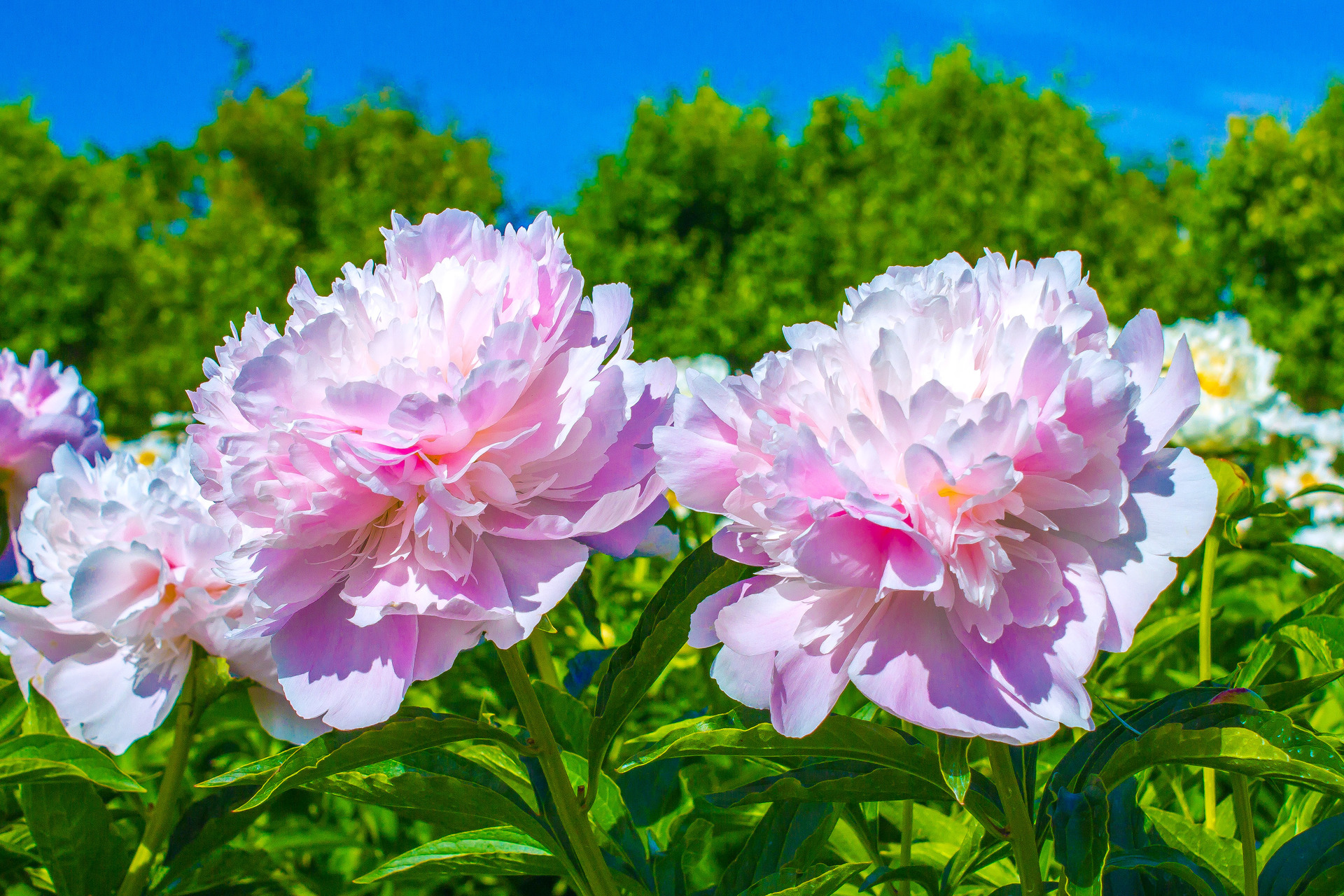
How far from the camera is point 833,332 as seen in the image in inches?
24.6

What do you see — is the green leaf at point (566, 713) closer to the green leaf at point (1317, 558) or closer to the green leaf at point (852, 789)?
Answer: the green leaf at point (852, 789)

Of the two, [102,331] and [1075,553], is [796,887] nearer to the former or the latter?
[1075,553]

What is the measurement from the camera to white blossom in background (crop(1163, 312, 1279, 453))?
7.03 feet

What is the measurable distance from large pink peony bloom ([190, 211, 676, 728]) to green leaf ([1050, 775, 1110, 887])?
317 mm

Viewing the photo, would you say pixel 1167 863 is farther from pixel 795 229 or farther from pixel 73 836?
pixel 795 229

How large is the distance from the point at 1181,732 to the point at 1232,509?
458 millimetres

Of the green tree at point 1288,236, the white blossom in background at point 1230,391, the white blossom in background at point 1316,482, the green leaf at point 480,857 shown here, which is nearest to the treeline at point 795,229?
the green tree at point 1288,236

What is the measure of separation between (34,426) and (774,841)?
1.25 metres

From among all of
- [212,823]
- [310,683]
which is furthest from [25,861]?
[310,683]

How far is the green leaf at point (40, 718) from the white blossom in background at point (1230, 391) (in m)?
2.01

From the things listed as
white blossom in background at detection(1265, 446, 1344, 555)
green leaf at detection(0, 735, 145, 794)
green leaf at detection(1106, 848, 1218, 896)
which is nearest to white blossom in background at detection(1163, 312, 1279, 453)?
white blossom in background at detection(1265, 446, 1344, 555)

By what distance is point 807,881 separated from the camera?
0.64 m

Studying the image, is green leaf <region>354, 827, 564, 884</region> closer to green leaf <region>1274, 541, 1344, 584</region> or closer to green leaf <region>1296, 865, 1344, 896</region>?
green leaf <region>1296, 865, 1344, 896</region>

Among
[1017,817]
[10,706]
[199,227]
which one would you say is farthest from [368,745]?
[199,227]
